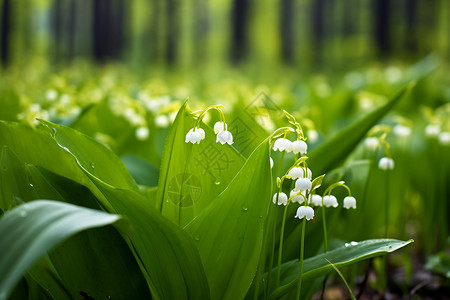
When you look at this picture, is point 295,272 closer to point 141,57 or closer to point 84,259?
point 84,259

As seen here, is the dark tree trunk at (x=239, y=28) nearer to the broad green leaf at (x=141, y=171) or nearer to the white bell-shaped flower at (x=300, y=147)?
the broad green leaf at (x=141, y=171)

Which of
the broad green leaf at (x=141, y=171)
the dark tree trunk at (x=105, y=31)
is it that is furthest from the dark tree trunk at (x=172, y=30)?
the broad green leaf at (x=141, y=171)

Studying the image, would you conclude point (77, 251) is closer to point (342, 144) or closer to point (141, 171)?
point (141, 171)

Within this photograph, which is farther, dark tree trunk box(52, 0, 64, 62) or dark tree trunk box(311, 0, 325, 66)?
dark tree trunk box(52, 0, 64, 62)

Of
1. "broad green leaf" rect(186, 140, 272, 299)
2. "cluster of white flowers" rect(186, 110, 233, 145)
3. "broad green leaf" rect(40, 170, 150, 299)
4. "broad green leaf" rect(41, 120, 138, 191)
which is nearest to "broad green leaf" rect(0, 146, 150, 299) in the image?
"broad green leaf" rect(40, 170, 150, 299)

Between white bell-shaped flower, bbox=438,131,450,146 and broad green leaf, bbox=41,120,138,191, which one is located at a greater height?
broad green leaf, bbox=41,120,138,191

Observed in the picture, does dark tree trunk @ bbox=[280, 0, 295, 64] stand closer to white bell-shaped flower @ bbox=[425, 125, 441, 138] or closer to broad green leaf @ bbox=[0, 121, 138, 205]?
white bell-shaped flower @ bbox=[425, 125, 441, 138]

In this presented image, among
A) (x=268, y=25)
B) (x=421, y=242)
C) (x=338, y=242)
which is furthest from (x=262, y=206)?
(x=268, y=25)
